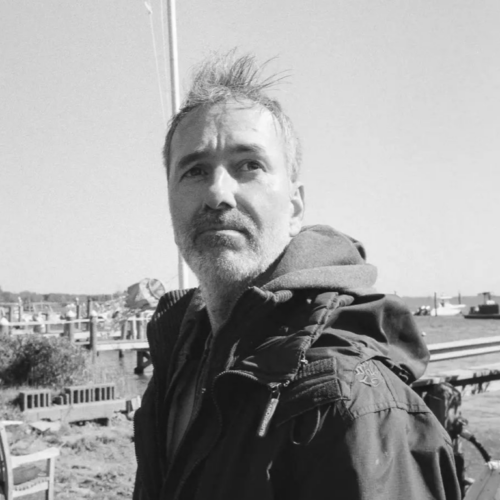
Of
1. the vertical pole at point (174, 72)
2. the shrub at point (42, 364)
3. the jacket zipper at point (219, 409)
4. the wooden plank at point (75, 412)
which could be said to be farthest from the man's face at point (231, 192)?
the shrub at point (42, 364)

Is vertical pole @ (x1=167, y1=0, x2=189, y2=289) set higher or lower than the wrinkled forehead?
higher

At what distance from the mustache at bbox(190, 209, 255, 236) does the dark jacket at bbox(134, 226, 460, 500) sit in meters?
0.14

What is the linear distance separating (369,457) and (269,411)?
22 cm

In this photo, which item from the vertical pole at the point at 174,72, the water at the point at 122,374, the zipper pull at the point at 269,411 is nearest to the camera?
the zipper pull at the point at 269,411

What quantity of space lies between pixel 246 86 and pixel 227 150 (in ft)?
0.93

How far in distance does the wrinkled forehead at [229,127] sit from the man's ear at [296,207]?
147 mm

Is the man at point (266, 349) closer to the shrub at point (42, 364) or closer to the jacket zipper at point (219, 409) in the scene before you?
the jacket zipper at point (219, 409)

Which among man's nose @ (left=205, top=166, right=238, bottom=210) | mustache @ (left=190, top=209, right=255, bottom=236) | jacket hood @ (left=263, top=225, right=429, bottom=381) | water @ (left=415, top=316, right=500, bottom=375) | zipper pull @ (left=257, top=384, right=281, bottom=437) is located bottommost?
water @ (left=415, top=316, right=500, bottom=375)

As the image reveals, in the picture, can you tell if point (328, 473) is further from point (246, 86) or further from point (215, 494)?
point (246, 86)

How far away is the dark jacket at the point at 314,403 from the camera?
1158 millimetres

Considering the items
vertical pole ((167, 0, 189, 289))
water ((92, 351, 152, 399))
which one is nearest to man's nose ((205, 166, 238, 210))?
vertical pole ((167, 0, 189, 289))

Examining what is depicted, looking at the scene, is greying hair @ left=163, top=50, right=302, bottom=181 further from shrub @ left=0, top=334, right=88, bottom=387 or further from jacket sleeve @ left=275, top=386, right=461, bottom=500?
shrub @ left=0, top=334, right=88, bottom=387

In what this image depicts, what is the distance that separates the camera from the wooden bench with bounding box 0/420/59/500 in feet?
16.5

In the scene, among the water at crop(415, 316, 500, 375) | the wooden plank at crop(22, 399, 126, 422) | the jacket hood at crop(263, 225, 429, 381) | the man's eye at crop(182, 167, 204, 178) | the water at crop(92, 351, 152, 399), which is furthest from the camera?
the water at crop(415, 316, 500, 375)
